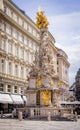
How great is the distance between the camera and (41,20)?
45.9m

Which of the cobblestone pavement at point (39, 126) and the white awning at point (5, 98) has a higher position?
the white awning at point (5, 98)

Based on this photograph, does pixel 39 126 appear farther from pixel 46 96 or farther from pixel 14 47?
pixel 14 47

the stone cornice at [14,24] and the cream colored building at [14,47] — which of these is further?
the cream colored building at [14,47]

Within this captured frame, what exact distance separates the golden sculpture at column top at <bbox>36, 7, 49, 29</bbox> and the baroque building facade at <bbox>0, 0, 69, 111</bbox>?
911 cm

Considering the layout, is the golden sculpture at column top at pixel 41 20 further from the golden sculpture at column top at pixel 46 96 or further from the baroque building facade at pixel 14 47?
the golden sculpture at column top at pixel 46 96

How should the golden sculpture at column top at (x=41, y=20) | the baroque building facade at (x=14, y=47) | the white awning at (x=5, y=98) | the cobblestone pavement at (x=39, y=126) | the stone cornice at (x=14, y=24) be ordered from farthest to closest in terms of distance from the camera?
the baroque building facade at (x=14, y=47)
the stone cornice at (x=14, y=24)
the white awning at (x=5, y=98)
the golden sculpture at column top at (x=41, y=20)
the cobblestone pavement at (x=39, y=126)

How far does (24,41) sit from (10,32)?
7.67 meters

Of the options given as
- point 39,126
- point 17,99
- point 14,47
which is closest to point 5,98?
point 17,99

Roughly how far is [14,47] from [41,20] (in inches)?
592

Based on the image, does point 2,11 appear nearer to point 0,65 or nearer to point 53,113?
point 0,65

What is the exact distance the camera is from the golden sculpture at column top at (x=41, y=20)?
45.8 metres

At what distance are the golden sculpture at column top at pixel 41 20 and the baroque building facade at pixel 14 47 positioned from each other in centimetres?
911

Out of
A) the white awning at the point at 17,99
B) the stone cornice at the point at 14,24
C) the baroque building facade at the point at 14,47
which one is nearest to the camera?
the stone cornice at the point at 14,24

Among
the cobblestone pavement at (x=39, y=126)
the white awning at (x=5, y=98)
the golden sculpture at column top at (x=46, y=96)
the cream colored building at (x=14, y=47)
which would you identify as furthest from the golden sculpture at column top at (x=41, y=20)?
the cobblestone pavement at (x=39, y=126)
